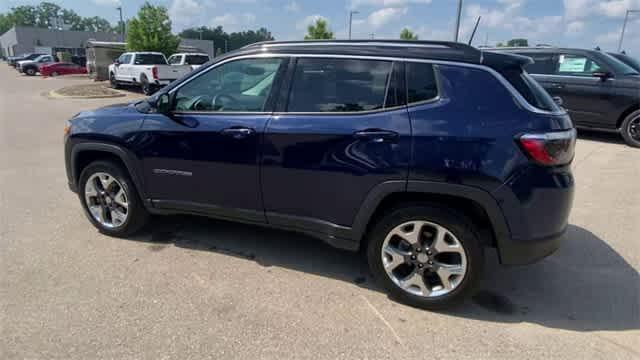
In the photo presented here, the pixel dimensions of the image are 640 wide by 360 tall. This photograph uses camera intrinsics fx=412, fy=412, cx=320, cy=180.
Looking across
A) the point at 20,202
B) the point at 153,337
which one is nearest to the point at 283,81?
the point at 153,337

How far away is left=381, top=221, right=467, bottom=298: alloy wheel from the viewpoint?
9.37 feet

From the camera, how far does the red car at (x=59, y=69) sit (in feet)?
112

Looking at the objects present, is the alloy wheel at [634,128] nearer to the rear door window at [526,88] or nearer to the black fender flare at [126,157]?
the rear door window at [526,88]

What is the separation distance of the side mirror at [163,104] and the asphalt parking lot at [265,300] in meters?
1.27

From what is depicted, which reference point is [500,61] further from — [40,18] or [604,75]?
[40,18]

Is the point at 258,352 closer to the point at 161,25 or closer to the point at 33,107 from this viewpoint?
the point at 33,107

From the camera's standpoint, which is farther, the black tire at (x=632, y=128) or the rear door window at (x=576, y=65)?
the rear door window at (x=576, y=65)

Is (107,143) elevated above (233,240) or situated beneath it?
elevated above

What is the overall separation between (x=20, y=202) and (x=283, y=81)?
3855 mm

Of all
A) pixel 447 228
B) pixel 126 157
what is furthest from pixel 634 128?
pixel 126 157

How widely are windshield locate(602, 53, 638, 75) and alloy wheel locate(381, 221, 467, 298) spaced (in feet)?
25.1

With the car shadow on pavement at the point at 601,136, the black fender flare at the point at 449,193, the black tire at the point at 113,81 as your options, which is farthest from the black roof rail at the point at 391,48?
the black tire at the point at 113,81

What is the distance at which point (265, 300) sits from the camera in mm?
3025

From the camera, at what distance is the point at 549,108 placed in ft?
9.10
